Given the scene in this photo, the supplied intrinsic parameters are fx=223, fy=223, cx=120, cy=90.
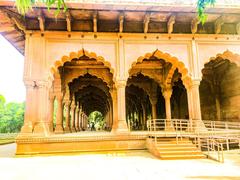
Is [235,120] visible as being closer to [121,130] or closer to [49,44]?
[121,130]

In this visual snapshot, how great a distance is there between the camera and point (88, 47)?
33.8ft

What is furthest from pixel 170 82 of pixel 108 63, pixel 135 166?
pixel 135 166

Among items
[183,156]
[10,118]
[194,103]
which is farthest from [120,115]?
[10,118]

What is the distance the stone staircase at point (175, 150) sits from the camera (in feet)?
24.6

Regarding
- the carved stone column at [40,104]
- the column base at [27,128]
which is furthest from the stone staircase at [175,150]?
the column base at [27,128]

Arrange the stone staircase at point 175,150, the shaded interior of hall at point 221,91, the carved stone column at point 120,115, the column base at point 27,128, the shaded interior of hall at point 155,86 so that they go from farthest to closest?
the shaded interior of hall at point 155,86 < the shaded interior of hall at point 221,91 < the carved stone column at point 120,115 < the column base at point 27,128 < the stone staircase at point 175,150

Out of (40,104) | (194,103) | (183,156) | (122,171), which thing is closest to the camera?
(122,171)

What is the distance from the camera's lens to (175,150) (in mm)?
7891

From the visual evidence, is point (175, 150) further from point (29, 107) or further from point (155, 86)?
point (155, 86)

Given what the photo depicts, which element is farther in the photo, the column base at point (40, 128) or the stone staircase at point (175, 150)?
the column base at point (40, 128)

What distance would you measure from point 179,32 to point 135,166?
23.8 feet

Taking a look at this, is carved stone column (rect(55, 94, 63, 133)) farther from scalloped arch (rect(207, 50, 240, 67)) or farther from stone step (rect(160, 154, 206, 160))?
scalloped arch (rect(207, 50, 240, 67))

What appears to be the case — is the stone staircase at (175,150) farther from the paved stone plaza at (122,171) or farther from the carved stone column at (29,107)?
the carved stone column at (29,107)

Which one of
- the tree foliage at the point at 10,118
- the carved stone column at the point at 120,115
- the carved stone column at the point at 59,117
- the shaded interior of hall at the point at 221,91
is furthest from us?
the tree foliage at the point at 10,118
